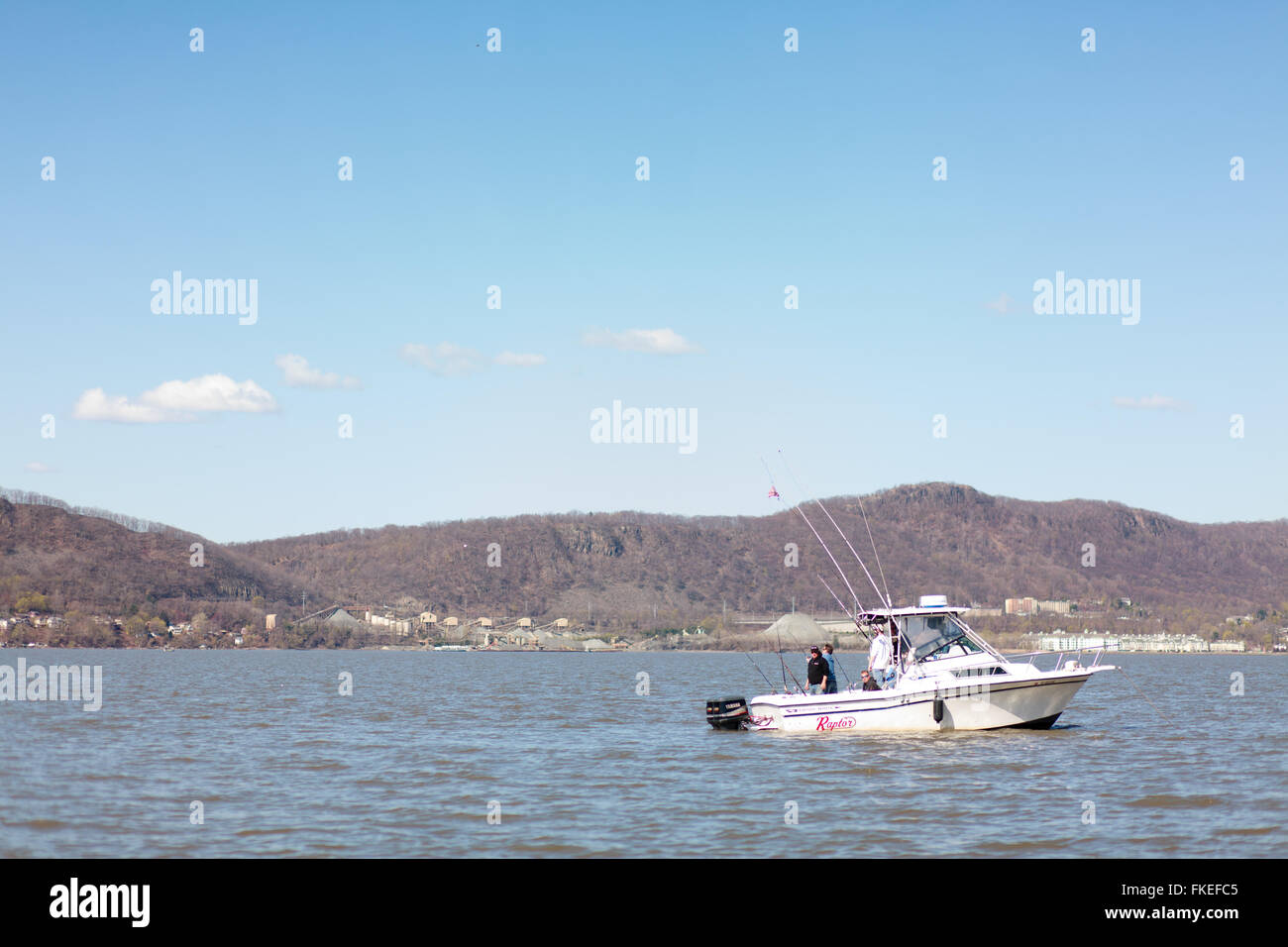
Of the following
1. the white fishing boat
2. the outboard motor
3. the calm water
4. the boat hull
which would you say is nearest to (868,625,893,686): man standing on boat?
the white fishing boat

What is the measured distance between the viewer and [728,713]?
35062 millimetres

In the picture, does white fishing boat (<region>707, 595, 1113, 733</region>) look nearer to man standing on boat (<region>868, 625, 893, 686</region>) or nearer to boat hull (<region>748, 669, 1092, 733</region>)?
boat hull (<region>748, 669, 1092, 733</region>)

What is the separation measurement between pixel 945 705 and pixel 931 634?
235 centimetres

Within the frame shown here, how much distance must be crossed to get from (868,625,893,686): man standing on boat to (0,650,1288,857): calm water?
6.33 feet

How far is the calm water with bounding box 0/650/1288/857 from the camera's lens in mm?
19000

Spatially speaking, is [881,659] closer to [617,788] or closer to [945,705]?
[945,705]

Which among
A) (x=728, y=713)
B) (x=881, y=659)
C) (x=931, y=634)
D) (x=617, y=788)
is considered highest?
(x=931, y=634)

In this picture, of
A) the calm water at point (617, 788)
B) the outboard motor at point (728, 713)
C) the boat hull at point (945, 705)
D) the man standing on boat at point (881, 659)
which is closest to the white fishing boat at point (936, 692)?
the boat hull at point (945, 705)

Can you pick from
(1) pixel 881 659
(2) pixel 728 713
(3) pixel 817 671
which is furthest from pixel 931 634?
(2) pixel 728 713

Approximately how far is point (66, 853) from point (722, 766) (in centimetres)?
1471
